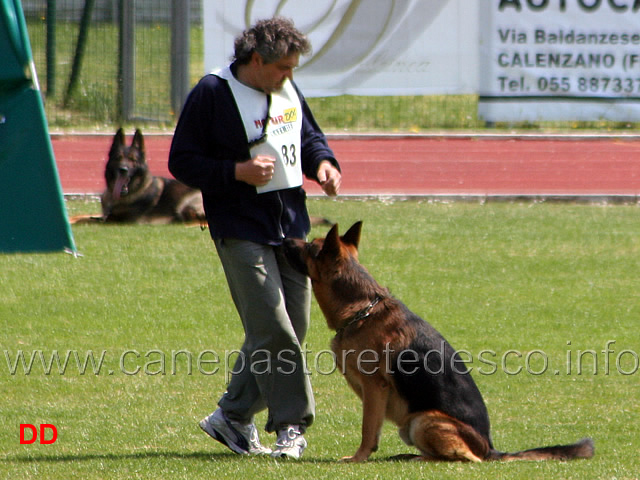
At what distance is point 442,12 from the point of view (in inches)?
700

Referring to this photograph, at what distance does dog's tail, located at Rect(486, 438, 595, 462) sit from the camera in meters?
4.59

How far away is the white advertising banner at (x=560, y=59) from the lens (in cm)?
1725

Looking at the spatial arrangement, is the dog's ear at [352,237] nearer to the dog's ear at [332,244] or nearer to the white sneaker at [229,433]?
the dog's ear at [332,244]

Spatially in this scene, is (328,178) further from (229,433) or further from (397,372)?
(229,433)

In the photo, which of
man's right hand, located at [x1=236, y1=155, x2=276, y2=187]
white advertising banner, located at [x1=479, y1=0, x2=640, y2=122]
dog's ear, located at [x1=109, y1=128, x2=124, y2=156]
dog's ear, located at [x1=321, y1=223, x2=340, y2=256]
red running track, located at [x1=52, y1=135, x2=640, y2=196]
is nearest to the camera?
man's right hand, located at [x1=236, y1=155, x2=276, y2=187]

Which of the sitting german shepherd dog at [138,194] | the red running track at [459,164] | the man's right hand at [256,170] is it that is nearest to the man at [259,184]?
the man's right hand at [256,170]

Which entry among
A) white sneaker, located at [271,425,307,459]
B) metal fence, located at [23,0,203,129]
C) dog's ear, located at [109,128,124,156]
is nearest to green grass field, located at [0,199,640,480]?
white sneaker, located at [271,425,307,459]

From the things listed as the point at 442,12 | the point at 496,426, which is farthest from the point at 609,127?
the point at 496,426

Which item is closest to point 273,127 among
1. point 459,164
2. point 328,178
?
point 328,178

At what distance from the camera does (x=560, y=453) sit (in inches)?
181

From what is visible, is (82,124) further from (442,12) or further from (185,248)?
(185,248)

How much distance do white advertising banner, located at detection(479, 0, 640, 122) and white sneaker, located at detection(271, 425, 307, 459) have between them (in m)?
13.3

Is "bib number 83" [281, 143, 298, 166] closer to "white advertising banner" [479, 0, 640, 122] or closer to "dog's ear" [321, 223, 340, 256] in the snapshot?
"dog's ear" [321, 223, 340, 256]

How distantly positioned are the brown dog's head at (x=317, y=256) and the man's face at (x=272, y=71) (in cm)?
75
